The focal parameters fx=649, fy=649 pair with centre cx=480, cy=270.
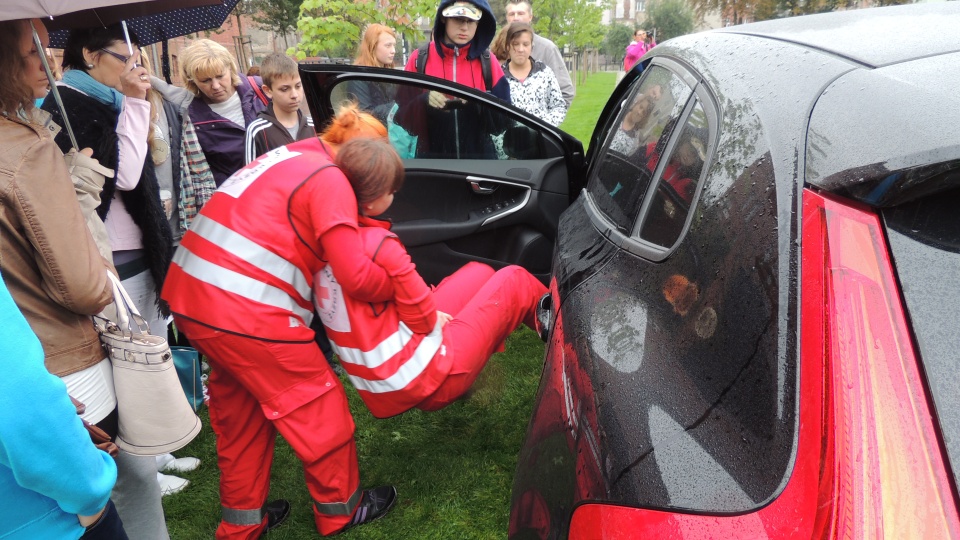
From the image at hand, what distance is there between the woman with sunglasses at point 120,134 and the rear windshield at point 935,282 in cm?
259

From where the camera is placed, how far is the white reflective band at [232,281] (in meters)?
2.04

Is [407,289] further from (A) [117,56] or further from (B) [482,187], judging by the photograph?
(A) [117,56]

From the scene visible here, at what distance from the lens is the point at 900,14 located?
1.47 meters

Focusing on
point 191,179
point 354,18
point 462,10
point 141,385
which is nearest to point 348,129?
point 141,385

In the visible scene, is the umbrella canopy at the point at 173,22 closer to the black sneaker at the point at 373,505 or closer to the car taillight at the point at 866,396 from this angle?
the black sneaker at the point at 373,505

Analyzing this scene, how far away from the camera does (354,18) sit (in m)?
7.39

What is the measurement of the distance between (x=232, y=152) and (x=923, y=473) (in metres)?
3.57

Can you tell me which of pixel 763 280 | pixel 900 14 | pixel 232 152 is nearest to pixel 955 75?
pixel 763 280

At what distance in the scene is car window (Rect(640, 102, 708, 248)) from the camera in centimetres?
132

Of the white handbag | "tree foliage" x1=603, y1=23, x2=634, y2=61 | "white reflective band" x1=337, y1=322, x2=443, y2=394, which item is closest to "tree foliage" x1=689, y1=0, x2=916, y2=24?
"white reflective band" x1=337, y1=322, x2=443, y2=394

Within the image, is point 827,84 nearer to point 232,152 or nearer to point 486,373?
point 486,373

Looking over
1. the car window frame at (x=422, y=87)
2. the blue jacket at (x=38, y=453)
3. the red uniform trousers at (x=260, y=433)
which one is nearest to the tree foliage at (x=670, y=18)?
the car window frame at (x=422, y=87)

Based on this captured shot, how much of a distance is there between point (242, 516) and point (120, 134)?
1.55 metres

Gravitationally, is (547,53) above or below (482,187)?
above
